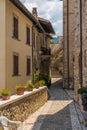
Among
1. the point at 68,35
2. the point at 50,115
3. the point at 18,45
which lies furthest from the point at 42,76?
the point at 50,115

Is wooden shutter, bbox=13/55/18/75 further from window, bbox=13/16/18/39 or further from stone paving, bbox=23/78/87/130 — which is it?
stone paving, bbox=23/78/87/130

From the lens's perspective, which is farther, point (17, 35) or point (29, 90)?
point (17, 35)

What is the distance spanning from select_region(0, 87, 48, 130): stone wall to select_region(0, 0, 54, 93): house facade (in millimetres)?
2426

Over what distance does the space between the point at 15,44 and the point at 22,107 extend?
785cm

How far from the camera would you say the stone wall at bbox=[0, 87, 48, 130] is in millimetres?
9064

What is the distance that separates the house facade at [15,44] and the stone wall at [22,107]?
2426mm

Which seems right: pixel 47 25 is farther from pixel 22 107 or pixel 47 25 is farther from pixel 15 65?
pixel 22 107

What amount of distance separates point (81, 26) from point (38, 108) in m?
4.23

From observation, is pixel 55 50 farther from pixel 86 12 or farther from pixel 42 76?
pixel 86 12

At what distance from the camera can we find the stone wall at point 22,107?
29.7 feet

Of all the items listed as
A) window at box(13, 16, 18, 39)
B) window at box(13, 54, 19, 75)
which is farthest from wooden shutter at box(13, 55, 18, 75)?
window at box(13, 16, 18, 39)

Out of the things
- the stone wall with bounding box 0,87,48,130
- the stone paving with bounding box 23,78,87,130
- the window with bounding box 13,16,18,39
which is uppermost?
the window with bounding box 13,16,18,39

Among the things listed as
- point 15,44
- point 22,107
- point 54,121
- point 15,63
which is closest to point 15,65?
point 15,63

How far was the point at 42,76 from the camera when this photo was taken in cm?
2906
